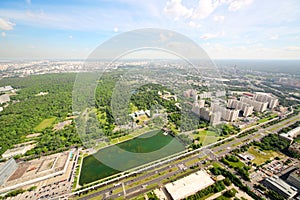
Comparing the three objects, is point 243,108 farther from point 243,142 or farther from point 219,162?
point 219,162

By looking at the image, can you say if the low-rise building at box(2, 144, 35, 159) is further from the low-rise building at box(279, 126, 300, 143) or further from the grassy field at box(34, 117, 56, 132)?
the low-rise building at box(279, 126, 300, 143)

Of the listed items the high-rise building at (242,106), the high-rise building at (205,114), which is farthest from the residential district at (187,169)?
the high-rise building at (242,106)

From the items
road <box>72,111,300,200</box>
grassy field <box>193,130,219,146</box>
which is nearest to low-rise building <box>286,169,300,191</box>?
road <box>72,111,300,200</box>

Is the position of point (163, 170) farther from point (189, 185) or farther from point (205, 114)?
point (205, 114)

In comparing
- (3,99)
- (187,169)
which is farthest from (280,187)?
(3,99)

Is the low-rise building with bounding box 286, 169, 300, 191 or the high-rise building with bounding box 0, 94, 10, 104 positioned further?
the high-rise building with bounding box 0, 94, 10, 104

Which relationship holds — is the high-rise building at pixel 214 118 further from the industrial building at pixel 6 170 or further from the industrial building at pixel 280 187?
the industrial building at pixel 6 170

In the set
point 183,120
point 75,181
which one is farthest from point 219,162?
point 75,181
